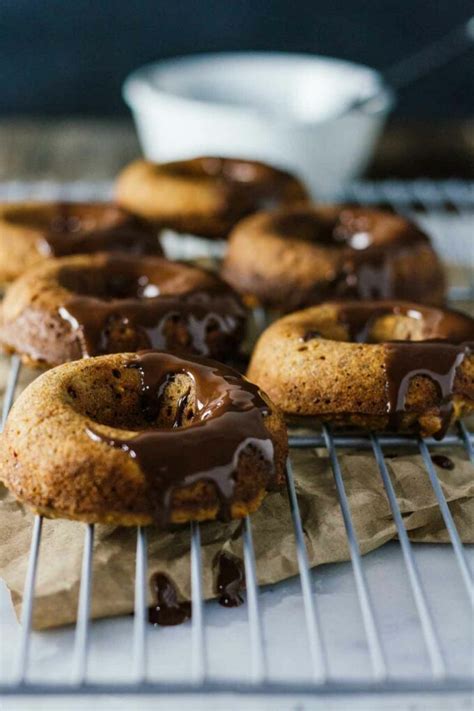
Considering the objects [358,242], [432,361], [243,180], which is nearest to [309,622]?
[432,361]

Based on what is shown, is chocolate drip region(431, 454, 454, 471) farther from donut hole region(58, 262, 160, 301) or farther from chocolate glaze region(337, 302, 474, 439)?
donut hole region(58, 262, 160, 301)

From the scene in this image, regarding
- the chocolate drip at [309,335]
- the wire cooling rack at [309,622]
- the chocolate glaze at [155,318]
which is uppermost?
the chocolate glaze at [155,318]

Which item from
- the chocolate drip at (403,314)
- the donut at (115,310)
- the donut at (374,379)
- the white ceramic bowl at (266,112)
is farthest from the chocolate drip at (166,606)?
the white ceramic bowl at (266,112)

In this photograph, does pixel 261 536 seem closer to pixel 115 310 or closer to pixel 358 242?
pixel 115 310

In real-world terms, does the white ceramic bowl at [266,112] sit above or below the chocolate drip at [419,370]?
above

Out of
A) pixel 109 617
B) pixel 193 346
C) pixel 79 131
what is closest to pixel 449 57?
pixel 79 131

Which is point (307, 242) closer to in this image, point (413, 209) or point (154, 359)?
point (154, 359)

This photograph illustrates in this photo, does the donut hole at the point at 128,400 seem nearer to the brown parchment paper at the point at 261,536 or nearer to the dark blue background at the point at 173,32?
the brown parchment paper at the point at 261,536
